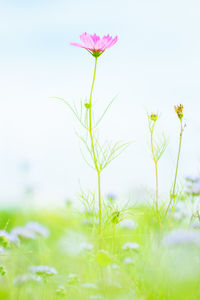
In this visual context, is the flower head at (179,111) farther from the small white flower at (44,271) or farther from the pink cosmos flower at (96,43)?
the small white flower at (44,271)

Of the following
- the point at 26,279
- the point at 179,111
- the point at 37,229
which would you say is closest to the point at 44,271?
the point at 26,279

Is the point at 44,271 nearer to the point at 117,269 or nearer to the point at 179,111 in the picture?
the point at 117,269

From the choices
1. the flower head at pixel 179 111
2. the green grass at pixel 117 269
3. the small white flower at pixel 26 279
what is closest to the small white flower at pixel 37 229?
the green grass at pixel 117 269

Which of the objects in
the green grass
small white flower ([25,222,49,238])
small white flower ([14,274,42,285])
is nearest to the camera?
the green grass

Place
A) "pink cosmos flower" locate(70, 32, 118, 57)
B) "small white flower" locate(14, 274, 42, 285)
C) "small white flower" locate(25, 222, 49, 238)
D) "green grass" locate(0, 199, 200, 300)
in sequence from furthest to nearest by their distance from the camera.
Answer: "small white flower" locate(25, 222, 49, 238) < "small white flower" locate(14, 274, 42, 285) < "pink cosmos flower" locate(70, 32, 118, 57) < "green grass" locate(0, 199, 200, 300)

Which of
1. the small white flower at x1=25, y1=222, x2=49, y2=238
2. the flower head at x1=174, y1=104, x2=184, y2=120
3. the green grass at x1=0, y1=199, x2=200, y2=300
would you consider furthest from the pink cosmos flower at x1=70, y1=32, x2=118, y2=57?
the small white flower at x1=25, y1=222, x2=49, y2=238

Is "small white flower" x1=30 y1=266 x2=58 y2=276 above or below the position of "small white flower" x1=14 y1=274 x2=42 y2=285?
above

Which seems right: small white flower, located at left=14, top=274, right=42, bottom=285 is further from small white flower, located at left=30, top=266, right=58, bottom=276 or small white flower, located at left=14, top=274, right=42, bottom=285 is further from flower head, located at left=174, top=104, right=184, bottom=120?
flower head, located at left=174, top=104, right=184, bottom=120

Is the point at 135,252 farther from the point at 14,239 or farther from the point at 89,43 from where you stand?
the point at 89,43

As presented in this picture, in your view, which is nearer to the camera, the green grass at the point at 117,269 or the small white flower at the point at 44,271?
the green grass at the point at 117,269
